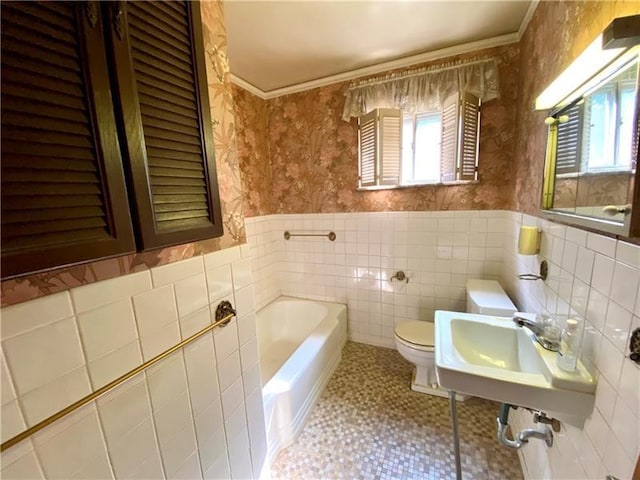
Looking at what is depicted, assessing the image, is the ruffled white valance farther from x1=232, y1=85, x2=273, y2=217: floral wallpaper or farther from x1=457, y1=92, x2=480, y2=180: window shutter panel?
x1=232, y1=85, x2=273, y2=217: floral wallpaper

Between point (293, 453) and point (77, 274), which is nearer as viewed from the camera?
point (77, 274)

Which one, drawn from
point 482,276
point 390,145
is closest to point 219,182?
point 390,145

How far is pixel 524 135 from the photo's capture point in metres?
1.65

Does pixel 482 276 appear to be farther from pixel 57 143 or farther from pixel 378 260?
pixel 57 143

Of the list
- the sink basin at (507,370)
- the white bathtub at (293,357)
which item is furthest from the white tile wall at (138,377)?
the sink basin at (507,370)

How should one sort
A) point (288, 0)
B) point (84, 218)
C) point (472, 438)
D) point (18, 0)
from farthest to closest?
point (472, 438) < point (288, 0) < point (84, 218) < point (18, 0)

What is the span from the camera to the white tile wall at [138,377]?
51 cm

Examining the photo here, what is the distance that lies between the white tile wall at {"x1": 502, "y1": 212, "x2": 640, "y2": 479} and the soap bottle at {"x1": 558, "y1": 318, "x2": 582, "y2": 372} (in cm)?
2

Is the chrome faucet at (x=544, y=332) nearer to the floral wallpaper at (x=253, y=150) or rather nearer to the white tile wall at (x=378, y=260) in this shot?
the white tile wall at (x=378, y=260)

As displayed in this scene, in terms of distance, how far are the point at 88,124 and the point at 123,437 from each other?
2.55 feet

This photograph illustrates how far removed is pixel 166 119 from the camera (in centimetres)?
74

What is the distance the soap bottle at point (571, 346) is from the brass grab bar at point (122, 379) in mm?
1162

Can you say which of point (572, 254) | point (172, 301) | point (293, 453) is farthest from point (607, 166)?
point (293, 453)

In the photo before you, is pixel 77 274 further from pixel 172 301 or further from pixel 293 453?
pixel 293 453
